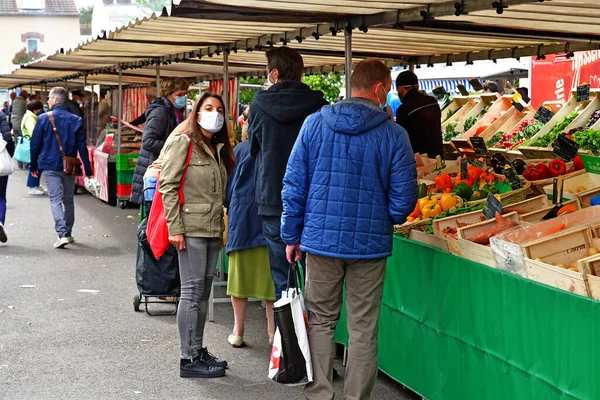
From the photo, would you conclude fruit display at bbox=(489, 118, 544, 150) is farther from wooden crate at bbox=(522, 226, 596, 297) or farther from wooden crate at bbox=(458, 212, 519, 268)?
wooden crate at bbox=(522, 226, 596, 297)

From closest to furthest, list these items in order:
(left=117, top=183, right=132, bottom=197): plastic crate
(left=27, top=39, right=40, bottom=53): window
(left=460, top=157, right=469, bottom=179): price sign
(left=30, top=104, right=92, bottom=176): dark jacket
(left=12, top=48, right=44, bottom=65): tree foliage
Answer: (left=460, top=157, right=469, bottom=179): price sign → (left=30, top=104, right=92, bottom=176): dark jacket → (left=117, top=183, right=132, bottom=197): plastic crate → (left=12, top=48, right=44, bottom=65): tree foliage → (left=27, top=39, right=40, bottom=53): window

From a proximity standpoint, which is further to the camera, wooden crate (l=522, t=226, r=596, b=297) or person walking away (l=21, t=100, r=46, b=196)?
person walking away (l=21, t=100, r=46, b=196)

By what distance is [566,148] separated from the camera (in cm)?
733

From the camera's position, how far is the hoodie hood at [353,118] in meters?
5.01

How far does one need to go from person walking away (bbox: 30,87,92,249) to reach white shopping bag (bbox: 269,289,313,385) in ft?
24.6

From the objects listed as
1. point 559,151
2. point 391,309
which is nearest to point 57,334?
point 391,309

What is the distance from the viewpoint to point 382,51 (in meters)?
10.4

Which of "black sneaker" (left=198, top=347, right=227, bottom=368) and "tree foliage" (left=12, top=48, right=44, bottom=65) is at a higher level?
"tree foliage" (left=12, top=48, right=44, bottom=65)

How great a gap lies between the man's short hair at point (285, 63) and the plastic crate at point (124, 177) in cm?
1020

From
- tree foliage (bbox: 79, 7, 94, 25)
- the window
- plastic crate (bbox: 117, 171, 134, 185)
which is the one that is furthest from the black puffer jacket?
tree foliage (bbox: 79, 7, 94, 25)

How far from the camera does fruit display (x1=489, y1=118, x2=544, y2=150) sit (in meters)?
10.4

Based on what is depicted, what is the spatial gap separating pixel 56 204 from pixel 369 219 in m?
7.92

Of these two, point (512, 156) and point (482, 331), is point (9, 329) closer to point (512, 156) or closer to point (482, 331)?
point (482, 331)

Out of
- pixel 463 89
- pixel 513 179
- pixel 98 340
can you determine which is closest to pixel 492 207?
pixel 513 179
